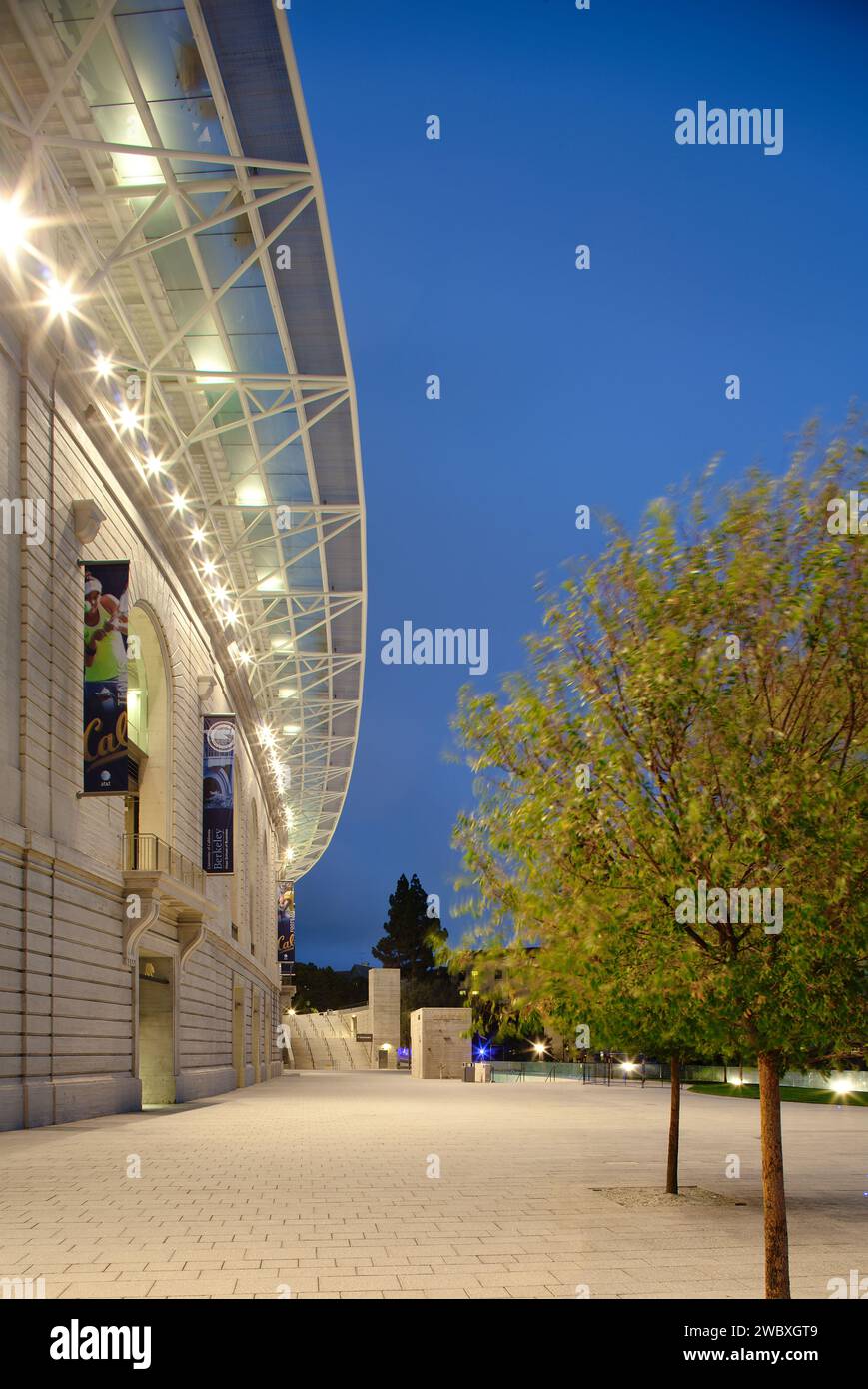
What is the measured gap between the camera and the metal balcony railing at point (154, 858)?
29.2 m

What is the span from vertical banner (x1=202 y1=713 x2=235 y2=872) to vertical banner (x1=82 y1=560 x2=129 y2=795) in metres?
12.6

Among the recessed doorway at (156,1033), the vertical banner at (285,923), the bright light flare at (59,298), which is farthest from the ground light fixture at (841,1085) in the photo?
the vertical banner at (285,923)

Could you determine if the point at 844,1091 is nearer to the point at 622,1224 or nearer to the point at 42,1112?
the point at 42,1112

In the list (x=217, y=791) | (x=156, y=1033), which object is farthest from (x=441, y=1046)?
(x=156, y=1033)

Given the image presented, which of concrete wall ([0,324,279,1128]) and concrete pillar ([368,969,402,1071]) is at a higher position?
concrete wall ([0,324,279,1128])

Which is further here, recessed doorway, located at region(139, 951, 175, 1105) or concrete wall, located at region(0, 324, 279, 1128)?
recessed doorway, located at region(139, 951, 175, 1105)

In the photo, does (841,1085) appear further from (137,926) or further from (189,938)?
(137,926)

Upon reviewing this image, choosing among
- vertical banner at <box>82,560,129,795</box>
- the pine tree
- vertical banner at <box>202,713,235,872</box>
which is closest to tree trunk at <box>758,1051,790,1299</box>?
vertical banner at <box>82,560,129,795</box>

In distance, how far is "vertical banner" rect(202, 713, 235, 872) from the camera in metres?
36.4

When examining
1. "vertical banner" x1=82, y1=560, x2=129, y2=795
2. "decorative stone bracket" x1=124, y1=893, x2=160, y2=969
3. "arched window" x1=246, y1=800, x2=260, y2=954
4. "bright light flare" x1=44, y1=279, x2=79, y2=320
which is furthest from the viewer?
"arched window" x1=246, y1=800, x2=260, y2=954

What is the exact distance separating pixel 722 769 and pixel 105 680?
59.3ft

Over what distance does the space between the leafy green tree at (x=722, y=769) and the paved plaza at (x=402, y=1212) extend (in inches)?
77.3

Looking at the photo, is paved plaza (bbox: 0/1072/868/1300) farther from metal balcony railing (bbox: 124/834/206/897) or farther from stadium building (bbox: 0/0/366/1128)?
metal balcony railing (bbox: 124/834/206/897)

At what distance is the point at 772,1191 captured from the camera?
25.3 ft
